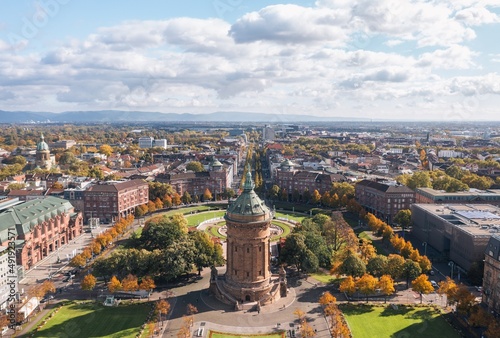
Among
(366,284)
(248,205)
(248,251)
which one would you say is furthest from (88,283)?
(366,284)

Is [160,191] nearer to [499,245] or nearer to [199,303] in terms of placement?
[199,303]

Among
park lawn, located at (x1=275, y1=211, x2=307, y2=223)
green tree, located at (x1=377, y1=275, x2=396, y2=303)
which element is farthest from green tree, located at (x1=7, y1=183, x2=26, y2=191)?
green tree, located at (x1=377, y1=275, x2=396, y2=303)

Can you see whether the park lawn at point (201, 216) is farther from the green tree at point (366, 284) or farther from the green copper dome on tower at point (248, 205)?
the green tree at point (366, 284)

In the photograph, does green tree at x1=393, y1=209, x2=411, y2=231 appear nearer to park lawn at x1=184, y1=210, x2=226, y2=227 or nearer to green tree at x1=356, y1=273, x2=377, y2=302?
green tree at x1=356, y1=273, x2=377, y2=302

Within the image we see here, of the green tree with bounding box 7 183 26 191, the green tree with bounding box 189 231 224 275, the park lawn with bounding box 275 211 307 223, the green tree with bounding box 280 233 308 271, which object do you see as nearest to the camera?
the green tree with bounding box 189 231 224 275

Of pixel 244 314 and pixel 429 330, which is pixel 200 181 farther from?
pixel 429 330

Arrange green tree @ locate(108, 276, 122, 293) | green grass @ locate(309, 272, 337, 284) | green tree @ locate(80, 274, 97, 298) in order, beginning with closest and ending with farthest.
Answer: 1. green tree @ locate(108, 276, 122, 293)
2. green tree @ locate(80, 274, 97, 298)
3. green grass @ locate(309, 272, 337, 284)

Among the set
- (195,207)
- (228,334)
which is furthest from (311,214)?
(228,334)

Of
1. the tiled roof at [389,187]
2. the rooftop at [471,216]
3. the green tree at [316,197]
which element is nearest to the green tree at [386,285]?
the rooftop at [471,216]
